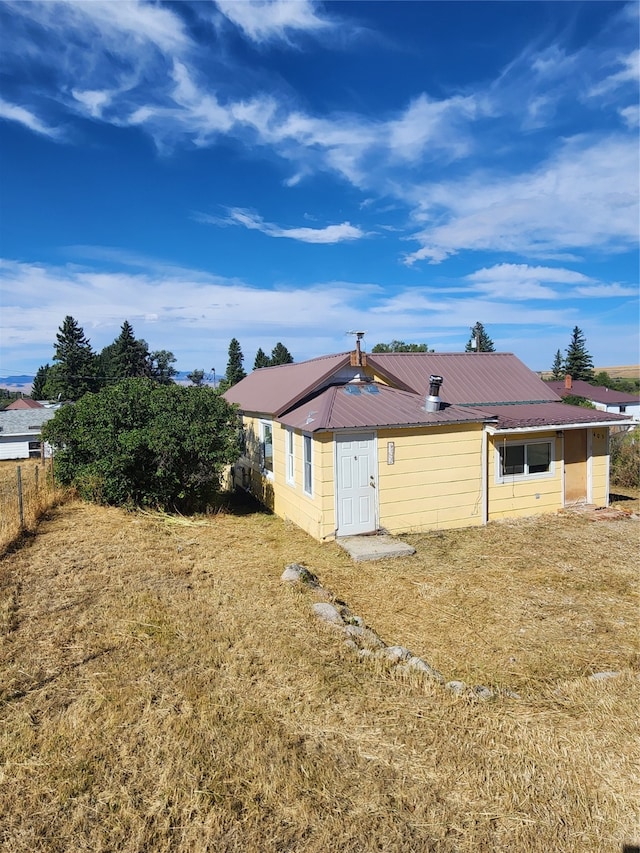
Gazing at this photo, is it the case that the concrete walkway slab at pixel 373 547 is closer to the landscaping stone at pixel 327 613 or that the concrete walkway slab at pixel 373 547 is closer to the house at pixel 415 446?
the house at pixel 415 446

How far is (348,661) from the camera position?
197 inches

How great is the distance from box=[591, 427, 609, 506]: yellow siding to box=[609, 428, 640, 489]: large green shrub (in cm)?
465

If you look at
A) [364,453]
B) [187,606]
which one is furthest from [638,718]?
[364,453]

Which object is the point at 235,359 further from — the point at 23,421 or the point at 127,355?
the point at 23,421

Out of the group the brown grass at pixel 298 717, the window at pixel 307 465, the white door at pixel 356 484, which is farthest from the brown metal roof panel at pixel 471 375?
the brown grass at pixel 298 717

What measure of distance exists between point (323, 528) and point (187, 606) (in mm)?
3975

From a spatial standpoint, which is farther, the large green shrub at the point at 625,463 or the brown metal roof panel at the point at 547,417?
the large green shrub at the point at 625,463

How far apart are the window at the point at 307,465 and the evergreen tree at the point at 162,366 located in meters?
54.1

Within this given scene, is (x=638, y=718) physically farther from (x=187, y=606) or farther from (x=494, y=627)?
(x=187, y=606)

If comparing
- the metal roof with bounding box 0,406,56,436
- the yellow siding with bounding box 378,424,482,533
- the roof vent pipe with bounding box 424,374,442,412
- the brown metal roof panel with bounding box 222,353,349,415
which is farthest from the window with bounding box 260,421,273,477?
the metal roof with bounding box 0,406,56,436

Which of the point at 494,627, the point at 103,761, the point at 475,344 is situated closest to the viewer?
the point at 103,761

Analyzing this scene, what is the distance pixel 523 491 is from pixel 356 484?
445 cm

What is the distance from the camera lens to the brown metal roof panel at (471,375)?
13.2m

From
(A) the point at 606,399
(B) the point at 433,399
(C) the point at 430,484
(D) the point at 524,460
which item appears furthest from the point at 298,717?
(A) the point at 606,399
